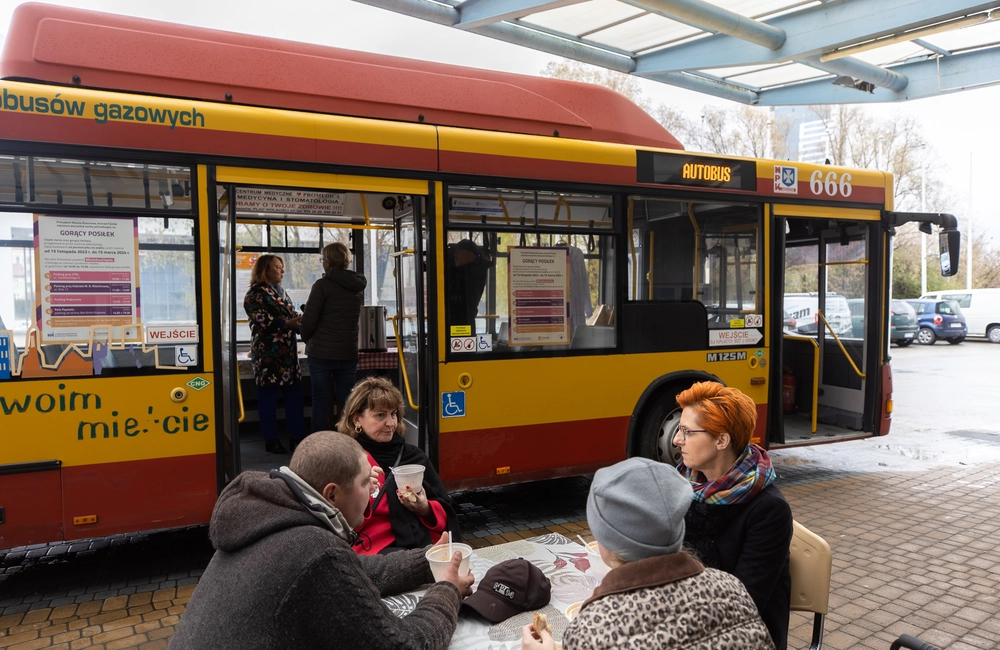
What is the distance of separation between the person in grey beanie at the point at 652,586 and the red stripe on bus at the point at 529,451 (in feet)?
11.3

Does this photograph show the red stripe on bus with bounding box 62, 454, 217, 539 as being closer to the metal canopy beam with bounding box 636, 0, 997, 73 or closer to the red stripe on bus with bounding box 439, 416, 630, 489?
the red stripe on bus with bounding box 439, 416, 630, 489

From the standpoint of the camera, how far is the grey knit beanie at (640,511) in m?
1.62

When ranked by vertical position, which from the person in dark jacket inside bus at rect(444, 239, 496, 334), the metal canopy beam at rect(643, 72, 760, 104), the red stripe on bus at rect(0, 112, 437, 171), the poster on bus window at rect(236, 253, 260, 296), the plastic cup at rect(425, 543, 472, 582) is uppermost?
the metal canopy beam at rect(643, 72, 760, 104)

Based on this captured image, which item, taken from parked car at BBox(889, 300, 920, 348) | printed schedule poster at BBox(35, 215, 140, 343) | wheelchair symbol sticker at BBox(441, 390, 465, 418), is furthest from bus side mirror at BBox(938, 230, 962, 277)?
parked car at BBox(889, 300, 920, 348)

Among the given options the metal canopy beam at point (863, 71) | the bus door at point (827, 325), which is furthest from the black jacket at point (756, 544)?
the metal canopy beam at point (863, 71)

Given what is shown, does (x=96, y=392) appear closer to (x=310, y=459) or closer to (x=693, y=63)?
(x=310, y=459)

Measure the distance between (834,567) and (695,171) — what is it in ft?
10.8

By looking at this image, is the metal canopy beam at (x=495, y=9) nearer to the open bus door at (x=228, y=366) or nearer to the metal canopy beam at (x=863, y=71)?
the metal canopy beam at (x=863, y=71)

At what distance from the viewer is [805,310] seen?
771 cm

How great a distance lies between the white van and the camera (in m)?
26.0

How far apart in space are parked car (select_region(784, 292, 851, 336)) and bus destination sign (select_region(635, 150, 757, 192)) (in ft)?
5.23

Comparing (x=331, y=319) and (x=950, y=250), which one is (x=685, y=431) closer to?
(x=331, y=319)

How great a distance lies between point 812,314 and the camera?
301 inches

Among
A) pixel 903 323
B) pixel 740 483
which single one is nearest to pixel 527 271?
pixel 740 483
